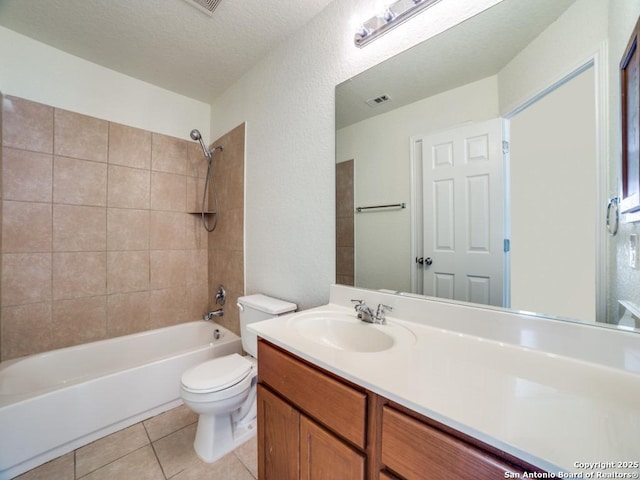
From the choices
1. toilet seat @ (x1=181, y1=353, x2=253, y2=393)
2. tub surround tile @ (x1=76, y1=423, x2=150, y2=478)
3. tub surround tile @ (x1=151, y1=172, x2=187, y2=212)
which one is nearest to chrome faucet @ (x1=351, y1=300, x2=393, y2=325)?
toilet seat @ (x1=181, y1=353, x2=253, y2=393)

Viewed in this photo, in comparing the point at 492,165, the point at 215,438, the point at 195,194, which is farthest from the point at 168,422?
the point at 492,165

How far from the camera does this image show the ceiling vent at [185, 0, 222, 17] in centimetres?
138

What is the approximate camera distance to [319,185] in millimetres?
1478

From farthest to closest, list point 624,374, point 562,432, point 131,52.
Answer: point 131,52
point 624,374
point 562,432

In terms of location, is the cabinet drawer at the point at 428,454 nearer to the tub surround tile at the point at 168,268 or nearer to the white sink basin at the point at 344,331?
the white sink basin at the point at 344,331

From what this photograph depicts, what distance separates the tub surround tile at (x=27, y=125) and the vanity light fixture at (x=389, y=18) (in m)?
2.16

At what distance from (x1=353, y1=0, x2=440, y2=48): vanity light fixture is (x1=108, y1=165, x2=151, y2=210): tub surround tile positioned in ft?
6.50

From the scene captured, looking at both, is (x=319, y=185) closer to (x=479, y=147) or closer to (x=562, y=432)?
(x=479, y=147)

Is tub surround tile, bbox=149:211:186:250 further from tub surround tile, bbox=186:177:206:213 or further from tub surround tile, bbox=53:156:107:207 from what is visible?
tub surround tile, bbox=53:156:107:207

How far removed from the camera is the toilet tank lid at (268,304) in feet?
4.88

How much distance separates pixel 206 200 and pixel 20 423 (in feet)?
6.13

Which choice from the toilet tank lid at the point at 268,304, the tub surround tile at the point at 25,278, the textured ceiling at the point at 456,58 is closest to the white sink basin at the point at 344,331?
the toilet tank lid at the point at 268,304

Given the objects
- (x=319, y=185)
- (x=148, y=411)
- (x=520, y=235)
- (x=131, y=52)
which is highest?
(x=131, y=52)

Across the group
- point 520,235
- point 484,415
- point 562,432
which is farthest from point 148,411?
point 520,235
